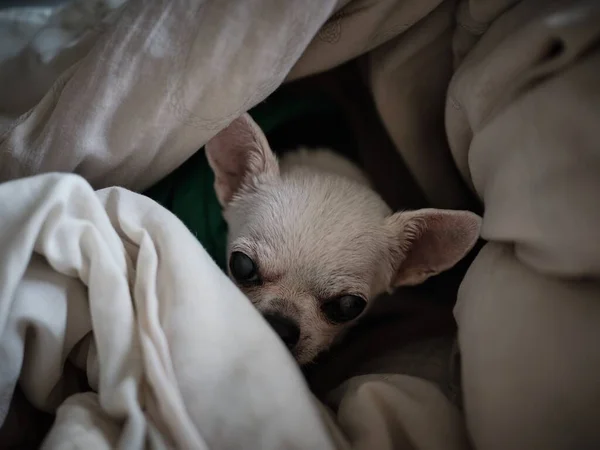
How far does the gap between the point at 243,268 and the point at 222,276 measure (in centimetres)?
24

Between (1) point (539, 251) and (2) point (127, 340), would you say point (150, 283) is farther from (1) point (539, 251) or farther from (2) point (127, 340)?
(1) point (539, 251)

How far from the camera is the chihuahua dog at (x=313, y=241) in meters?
0.86

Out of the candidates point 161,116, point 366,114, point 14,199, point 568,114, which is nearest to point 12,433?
point 14,199

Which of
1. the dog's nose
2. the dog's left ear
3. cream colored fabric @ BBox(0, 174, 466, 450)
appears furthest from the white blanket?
the dog's left ear

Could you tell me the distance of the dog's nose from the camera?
83 cm

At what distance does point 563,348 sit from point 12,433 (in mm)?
603

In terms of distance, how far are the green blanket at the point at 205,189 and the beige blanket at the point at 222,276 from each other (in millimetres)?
145

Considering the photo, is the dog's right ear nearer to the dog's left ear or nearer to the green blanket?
the green blanket

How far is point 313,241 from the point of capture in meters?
0.87

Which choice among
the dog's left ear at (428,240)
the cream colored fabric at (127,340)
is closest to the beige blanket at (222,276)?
the cream colored fabric at (127,340)

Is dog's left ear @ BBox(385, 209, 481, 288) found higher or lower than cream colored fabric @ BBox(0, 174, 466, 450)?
lower

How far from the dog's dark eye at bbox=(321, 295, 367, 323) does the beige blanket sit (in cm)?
Answer: 18

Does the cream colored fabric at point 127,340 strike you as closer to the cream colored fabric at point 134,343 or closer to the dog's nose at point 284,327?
the cream colored fabric at point 134,343

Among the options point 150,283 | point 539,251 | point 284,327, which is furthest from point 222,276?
point 539,251
